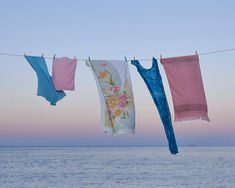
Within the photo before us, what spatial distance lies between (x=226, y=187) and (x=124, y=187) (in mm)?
11101

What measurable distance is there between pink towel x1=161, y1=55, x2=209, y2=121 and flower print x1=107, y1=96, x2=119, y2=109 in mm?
1416

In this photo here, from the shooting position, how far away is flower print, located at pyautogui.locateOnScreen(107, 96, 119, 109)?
11461mm

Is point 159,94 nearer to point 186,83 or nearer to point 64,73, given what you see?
point 186,83

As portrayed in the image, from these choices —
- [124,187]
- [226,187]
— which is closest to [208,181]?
[226,187]

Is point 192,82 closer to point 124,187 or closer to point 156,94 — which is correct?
point 156,94

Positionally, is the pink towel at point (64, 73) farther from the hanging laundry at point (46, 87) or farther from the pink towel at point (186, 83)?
the pink towel at point (186, 83)

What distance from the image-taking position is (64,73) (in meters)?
11.4

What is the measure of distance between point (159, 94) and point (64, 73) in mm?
2403

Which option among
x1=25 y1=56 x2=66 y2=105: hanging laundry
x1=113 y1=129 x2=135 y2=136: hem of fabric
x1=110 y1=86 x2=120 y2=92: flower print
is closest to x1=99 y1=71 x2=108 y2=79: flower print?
x1=110 y1=86 x2=120 y2=92: flower print

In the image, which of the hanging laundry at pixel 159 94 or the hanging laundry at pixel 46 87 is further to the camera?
the hanging laundry at pixel 46 87

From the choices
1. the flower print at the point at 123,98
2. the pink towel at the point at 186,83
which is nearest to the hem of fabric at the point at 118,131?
the flower print at the point at 123,98

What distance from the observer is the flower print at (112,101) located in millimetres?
11461

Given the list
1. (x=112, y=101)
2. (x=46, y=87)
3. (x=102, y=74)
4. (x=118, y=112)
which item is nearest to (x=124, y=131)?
(x=118, y=112)

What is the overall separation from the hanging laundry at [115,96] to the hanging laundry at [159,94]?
0.46 m
